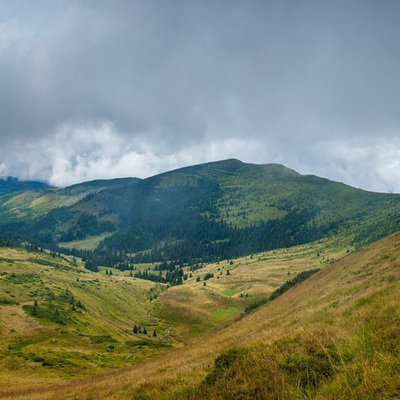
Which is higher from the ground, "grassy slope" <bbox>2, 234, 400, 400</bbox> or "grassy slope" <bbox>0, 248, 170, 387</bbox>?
"grassy slope" <bbox>2, 234, 400, 400</bbox>

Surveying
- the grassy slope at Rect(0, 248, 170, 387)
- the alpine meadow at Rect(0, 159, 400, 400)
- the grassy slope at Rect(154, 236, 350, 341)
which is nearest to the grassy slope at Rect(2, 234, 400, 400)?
the alpine meadow at Rect(0, 159, 400, 400)

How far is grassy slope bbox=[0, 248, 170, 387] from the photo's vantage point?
5253cm

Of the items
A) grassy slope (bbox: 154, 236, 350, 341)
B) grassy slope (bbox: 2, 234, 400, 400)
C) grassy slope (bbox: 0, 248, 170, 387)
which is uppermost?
grassy slope (bbox: 2, 234, 400, 400)

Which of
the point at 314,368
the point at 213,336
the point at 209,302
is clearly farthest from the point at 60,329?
the point at 209,302

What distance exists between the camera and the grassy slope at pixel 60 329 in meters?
52.5

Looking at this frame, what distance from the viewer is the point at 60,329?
77.4m

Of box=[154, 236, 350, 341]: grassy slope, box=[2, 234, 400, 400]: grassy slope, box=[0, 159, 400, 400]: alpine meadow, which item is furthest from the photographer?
box=[154, 236, 350, 341]: grassy slope

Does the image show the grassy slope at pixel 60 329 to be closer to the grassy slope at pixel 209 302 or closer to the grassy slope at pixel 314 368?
the grassy slope at pixel 209 302

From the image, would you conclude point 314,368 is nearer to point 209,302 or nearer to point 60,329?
point 60,329

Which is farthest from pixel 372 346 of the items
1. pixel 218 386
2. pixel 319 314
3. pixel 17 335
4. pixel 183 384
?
pixel 17 335

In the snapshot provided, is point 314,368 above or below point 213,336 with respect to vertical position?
above

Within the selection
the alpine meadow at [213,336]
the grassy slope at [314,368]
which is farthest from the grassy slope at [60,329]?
the grassy slope at [314,368]

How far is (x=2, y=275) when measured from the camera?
124938mm

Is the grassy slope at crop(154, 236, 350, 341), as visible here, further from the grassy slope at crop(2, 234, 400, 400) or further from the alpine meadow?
the grassy slope at crop(2, 234, 400, 400)
